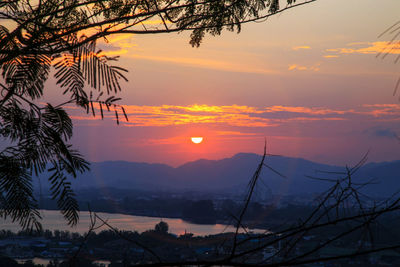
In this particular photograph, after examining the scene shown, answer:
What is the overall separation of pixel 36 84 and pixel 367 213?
208cm

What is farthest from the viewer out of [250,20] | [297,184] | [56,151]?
[297,184]

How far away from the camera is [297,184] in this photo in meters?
46.5

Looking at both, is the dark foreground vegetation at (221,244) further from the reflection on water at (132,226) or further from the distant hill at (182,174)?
the distant hill at (182,174)

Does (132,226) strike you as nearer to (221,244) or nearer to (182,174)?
(221,244)

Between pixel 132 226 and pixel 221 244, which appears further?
pixel 132 226

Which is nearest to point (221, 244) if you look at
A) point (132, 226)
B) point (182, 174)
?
point (132, 226)

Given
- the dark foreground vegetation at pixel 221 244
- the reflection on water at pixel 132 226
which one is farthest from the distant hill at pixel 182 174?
the dark foreground vegetation at pixel 221 244

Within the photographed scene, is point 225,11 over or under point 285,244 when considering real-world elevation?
over

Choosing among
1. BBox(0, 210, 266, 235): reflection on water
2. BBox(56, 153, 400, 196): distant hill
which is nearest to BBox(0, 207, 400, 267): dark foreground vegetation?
BBox(0, 210, 266, 235): reflection on water

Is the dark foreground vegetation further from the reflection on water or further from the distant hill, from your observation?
the distant hill

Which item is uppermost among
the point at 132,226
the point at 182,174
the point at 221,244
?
the point at 182,174

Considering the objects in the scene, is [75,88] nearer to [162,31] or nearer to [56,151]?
[56,151]

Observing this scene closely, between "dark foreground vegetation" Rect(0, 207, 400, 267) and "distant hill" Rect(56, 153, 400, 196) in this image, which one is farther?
"distant hill" Rect(56, 153, 400, 196)

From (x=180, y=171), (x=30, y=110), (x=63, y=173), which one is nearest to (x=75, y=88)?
(x=30, y=110)
